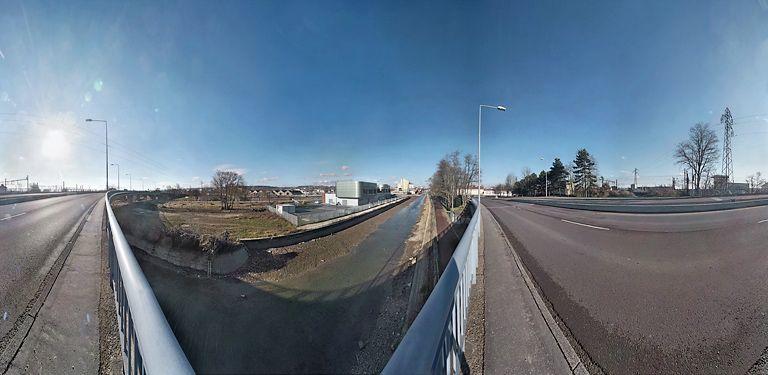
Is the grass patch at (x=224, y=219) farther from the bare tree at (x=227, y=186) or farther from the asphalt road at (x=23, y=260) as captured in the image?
the asphalt road at (x=23, y=260)

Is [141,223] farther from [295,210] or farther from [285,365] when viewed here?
[285,365]

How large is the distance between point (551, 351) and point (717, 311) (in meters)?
2.25

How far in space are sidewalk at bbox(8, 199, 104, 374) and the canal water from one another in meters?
0.61

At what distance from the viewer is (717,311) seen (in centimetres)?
266

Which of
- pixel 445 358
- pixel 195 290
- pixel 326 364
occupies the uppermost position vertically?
pixel 445 358

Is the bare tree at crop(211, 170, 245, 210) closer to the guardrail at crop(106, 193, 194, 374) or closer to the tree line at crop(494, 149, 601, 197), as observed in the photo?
the guardrail at crop(106, 193, 194, 374)

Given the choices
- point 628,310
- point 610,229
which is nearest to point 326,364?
point 628,310

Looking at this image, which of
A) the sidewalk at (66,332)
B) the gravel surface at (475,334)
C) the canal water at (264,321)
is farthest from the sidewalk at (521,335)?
the sidewalk at (66,332)

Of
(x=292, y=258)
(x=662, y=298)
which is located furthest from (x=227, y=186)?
(x=662, y=298)

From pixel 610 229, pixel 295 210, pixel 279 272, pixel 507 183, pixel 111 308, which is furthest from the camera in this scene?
pixel 507 183

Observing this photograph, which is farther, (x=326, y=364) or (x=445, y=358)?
(x=326, y=364)

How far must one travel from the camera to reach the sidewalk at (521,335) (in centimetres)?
189

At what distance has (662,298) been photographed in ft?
9.84

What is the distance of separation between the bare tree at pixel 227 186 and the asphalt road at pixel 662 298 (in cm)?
577
